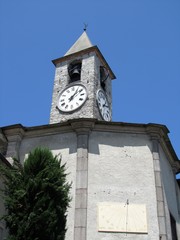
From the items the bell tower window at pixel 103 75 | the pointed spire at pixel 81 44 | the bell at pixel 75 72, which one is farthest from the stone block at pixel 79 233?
the pointed spire at pixel 81 44

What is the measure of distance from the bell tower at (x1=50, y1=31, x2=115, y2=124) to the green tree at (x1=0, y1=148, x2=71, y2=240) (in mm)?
12219

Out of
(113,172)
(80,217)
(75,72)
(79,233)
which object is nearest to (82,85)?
(75,72)

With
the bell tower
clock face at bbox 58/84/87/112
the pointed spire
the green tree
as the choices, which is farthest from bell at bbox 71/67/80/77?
the green tree

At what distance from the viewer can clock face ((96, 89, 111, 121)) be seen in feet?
80.5

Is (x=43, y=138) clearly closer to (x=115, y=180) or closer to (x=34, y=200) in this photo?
(x=115, y=180)

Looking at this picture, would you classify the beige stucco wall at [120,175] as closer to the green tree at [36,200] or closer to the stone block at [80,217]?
the stone block at [80,217]

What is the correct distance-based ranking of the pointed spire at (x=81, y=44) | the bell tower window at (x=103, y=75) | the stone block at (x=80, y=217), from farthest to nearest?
1. the pointed spire at (x=81, y=44)
2. the bell tower window at (x=103, y=75)
3. the stone block at (x=80, y=217)

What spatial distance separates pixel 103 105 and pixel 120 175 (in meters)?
12.3

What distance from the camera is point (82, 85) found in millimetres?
24578

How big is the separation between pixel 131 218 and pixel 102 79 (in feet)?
53.8

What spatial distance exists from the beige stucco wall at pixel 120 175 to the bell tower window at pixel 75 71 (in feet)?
41.0

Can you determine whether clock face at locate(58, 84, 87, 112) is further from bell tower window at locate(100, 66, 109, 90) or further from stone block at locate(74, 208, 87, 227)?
stone block at locate(74, 208, 87, 227)

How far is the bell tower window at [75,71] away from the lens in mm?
26172

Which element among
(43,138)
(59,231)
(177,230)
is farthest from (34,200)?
(177,230)
